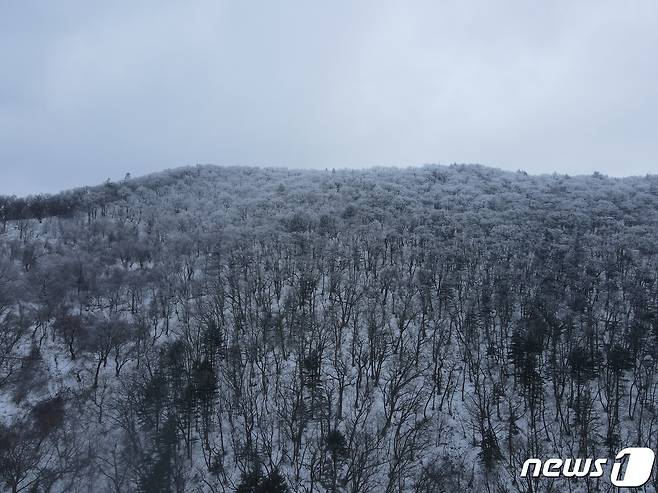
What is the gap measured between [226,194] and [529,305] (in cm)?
11059

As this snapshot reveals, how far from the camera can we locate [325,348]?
1948 inches

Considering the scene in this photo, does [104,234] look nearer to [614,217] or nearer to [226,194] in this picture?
[226,194]

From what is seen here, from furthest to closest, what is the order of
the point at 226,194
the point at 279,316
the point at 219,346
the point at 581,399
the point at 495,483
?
the point at 226,194, the point at 279,316, the point at 219,346, the point at 581,399, the point at 495,483

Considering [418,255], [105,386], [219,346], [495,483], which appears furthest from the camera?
[418,255]

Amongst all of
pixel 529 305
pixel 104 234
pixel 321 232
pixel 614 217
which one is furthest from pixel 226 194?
pixel 614 217

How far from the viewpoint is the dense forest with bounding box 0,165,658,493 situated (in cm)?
3462

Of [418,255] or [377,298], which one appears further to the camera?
[418,255]

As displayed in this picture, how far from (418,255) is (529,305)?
23872 mm

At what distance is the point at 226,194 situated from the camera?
462ft

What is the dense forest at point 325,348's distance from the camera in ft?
114

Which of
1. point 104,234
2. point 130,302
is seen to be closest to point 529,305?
point 130,302

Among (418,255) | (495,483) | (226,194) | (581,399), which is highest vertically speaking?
(226,194)

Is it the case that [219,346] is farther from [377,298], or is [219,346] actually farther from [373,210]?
[373,210]

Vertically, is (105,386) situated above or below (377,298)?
below
